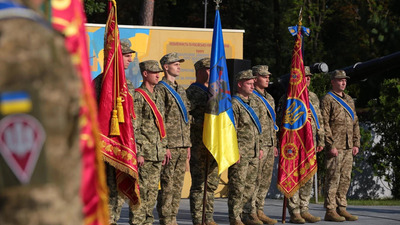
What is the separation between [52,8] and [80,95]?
374 mm

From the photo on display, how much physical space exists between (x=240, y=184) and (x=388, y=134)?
24.0ft

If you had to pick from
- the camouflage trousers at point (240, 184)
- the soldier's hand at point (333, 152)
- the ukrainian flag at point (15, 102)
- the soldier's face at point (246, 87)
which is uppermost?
the soldier's face at point (246, 87)

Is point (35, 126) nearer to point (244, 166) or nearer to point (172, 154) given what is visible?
point (172, 154)

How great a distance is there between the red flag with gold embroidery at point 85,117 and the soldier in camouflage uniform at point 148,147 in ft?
21.1

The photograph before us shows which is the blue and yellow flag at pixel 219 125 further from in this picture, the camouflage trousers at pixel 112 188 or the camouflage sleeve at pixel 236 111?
the camouflage trousers at pixel 112 188

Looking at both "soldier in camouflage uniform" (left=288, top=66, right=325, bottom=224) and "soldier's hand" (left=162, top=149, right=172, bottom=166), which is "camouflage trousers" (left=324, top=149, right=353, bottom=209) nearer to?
"soldier in camouflage uniform" (left=288, top=66, right=325, bottom=224)

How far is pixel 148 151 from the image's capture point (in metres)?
8.72

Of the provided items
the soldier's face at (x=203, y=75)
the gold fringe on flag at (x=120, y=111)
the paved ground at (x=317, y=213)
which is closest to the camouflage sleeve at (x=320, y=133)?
the paved ground at (x=317, y=213)

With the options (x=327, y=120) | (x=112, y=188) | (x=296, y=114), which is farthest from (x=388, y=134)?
(x=112, y=188)

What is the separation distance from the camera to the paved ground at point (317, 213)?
11.3 m

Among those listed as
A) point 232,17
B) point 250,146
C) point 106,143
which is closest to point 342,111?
point 250,146

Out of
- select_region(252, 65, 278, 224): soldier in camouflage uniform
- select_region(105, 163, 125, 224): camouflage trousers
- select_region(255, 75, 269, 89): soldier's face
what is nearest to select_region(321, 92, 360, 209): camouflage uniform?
select_region(252, 65, 278, 224): soldier in camouflage uniform

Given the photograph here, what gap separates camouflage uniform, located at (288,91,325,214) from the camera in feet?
37.2

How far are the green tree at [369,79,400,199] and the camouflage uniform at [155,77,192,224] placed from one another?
787 cm
